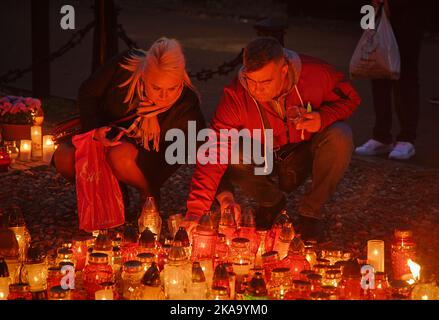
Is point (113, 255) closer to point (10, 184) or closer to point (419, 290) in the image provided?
point (419, 290)

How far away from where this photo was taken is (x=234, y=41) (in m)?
12.9

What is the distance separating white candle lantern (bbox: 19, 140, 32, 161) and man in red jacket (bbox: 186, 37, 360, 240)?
92.3 inches

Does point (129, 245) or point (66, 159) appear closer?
point (129, 245)

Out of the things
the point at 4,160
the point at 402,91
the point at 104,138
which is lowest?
the point at 4,160

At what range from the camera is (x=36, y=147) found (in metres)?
7.45

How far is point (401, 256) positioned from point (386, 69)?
2416 mm

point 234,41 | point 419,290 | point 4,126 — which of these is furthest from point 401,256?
point 234,41

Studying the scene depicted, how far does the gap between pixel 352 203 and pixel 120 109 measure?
183 centimetres

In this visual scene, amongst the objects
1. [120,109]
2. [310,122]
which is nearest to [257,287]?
[310,122]

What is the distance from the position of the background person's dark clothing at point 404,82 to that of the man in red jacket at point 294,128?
6.41ft

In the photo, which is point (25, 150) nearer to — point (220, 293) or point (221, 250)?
point (221, 250)

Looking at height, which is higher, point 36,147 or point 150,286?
point 36,147

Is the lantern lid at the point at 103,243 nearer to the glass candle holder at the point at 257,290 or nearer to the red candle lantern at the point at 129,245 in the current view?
the red candle lantern at the point at 129,245
